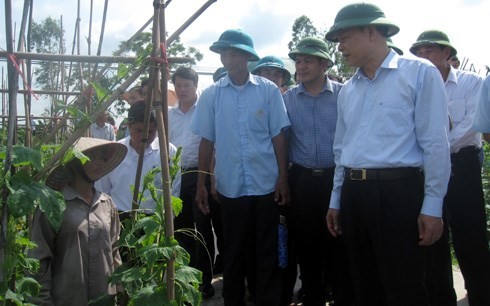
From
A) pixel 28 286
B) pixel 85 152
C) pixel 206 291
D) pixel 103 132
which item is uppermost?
pixel 85 152

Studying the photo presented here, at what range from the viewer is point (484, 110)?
2922mm

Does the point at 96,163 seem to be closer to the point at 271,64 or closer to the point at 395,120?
A: the point at 395,120

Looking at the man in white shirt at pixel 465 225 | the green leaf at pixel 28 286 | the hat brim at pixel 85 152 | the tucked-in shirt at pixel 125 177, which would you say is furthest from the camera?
the tucked-in shirt at pixel 125 177

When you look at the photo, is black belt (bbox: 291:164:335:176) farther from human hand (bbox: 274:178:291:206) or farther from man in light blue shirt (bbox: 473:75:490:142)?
man in light blue shirt (bbox: 473:75:490:142)

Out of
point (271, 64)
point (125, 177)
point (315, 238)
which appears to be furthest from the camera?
point (271, 64)

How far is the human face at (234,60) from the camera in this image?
3793 millimetres

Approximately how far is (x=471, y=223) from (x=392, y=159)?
123 centimetres

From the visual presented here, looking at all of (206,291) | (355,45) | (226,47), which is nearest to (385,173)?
(355,45)

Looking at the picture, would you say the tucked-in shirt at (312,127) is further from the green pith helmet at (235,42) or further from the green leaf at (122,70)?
the green leaf at (122,70)

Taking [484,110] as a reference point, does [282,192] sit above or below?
below

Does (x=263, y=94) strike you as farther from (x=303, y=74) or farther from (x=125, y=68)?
(x=125, y=68)

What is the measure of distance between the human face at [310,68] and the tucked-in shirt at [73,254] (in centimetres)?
190

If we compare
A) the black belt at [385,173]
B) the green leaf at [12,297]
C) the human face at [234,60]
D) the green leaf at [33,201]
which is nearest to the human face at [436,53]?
the human face at [234,60]

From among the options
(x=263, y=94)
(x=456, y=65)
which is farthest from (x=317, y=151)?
(x=456, y=65)
